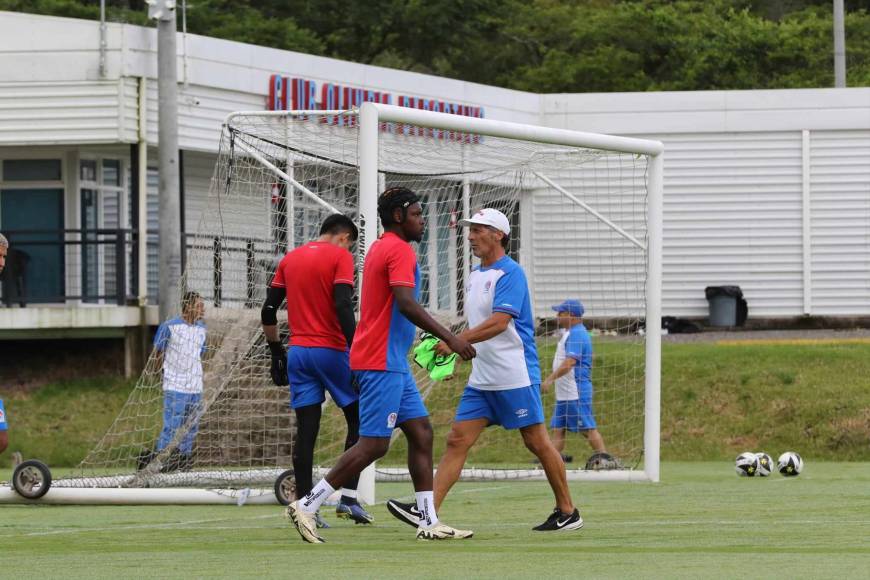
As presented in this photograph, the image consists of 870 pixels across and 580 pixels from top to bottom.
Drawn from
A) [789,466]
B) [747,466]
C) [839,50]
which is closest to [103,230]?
[747,466]

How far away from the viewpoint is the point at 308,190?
15.1 meters

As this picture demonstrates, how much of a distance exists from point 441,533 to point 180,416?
6216 mm

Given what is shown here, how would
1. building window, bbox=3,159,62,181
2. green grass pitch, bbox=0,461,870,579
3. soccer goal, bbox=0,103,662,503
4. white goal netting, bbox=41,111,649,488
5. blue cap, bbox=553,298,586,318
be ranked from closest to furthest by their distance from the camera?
green grass pitch, bbox=0,461,870,579 < soccer goal, bbox=0,103,662,503 < white goal netting, bbox=41,111,649,488 < blue cap, bbox=553,298,586,318 < building window, bbox=3,159,62,181

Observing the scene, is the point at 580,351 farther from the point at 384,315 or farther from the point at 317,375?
the point at 384,315

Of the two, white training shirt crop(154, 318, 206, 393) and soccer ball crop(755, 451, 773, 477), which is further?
soccer ball crop(755, 451, 773, 477)

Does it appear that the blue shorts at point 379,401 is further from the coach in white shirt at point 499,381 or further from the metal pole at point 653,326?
the metal pole at point 653,326


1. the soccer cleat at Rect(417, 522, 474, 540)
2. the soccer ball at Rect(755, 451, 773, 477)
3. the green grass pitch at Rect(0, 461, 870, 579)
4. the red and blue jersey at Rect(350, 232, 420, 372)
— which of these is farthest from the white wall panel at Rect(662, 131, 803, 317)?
the soccer cleat at Rect(417, 522, 474, 540)

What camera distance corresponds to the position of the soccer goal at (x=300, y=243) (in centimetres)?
1324

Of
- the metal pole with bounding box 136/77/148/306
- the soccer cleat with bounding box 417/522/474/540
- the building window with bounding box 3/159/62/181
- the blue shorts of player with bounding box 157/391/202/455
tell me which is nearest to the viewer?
the soccer cleat with bounding box 417/522/474/540

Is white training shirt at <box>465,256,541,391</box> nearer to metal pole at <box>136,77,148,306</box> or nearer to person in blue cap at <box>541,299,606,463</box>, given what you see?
person in blue cap at <box>541,299,606,463</box>

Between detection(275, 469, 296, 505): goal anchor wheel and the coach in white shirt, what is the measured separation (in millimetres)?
2273

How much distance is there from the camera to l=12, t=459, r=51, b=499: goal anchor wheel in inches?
484

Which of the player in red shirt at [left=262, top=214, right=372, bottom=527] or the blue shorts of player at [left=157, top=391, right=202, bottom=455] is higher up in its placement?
the player in red shirt at [left=262, top=214, right=372, bottom=527]

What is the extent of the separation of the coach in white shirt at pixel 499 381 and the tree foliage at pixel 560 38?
31061 millimetres
